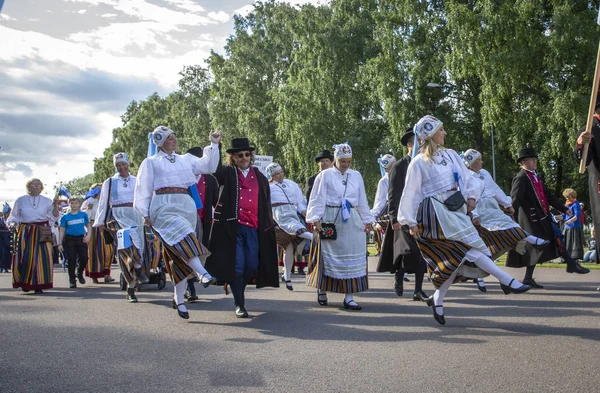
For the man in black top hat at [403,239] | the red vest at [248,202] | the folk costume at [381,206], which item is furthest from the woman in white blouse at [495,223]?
the red vest at [248,202]

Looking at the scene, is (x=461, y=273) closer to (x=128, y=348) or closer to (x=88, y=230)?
(x=128, y=348)

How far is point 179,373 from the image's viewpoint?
17.7ft

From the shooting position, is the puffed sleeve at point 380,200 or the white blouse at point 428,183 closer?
the white blouse at point 428,183

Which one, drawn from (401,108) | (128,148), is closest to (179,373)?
(401,108)

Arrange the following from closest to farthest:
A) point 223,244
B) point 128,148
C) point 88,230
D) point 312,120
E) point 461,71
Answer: point 223,244 < point 88,230 < point 461,71 < point 312,120 < point 128,148

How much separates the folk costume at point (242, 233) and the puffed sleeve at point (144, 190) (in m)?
0.77

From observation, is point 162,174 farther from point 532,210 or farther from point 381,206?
point 532,210

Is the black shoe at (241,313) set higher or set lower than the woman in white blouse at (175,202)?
lower

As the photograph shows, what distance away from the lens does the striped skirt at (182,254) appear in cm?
831

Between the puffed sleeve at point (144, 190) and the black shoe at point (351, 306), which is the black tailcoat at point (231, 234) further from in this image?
the black shoe at point (351, 306)

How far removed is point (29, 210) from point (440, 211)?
8.18m

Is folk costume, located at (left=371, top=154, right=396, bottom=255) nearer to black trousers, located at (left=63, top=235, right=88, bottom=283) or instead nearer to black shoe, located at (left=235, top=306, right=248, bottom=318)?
black shoe, located at (left=235, top=306, right=248, bottom=318)

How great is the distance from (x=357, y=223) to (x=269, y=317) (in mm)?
1804

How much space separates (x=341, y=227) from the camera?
9.55 metres
